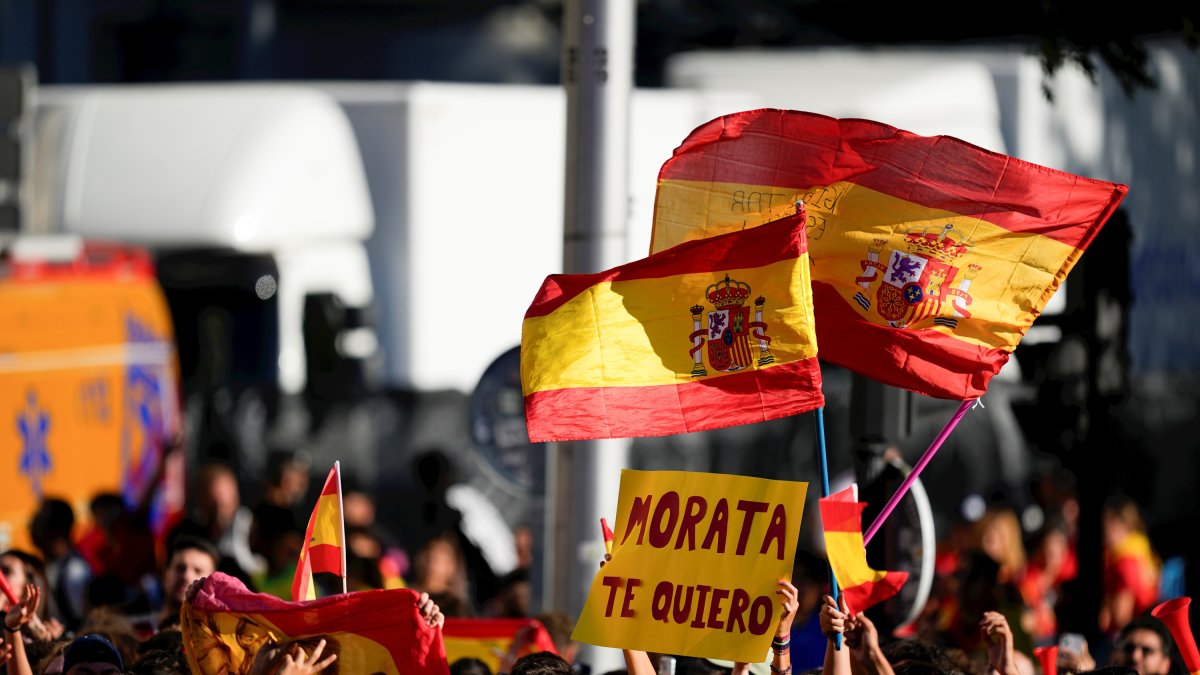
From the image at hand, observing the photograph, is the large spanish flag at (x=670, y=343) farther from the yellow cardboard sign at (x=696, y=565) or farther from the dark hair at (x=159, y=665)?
the dark hair at (x=159, y=665)

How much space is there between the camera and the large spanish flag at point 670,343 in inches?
258

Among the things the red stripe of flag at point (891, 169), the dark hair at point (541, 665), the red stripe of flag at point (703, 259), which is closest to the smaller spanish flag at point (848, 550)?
the red stripe of flag at point (703, 259)

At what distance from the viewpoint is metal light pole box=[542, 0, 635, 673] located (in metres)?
8.55

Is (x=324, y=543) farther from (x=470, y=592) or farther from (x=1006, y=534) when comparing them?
(x=1006, y=534)

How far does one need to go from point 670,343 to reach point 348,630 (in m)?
1.45

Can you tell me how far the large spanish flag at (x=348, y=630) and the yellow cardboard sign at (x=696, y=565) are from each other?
0.62m

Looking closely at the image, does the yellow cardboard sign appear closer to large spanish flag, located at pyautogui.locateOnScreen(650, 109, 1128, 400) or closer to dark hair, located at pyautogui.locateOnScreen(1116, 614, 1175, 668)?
large spanish flag, located at pyautogui.locateOnScreen(650, 109, 1128, 400)

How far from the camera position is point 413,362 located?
1477 cm

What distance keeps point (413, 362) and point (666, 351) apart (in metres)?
8.16

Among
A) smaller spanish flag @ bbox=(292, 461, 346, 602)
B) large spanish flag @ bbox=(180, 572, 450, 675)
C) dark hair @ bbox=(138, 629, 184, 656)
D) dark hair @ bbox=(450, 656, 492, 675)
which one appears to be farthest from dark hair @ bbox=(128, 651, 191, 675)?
dark hair @ bbox=(450, 656, 492, 675)

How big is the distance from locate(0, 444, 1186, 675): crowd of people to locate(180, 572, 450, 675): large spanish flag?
0.24 feet

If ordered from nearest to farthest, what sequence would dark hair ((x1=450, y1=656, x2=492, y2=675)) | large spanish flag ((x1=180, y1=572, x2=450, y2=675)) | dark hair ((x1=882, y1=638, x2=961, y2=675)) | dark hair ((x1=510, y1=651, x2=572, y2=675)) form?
large spanish flag ((x1=180, y1=572, x2=450, y2=675)) → dark hair ((x1=510, y1=651, x2=572, y2=675)) → dark hair ((x1=882, y1=638, x2=961, y2=675)) → dark hair ((x1=450, y1=656, x2=492, y2=675))

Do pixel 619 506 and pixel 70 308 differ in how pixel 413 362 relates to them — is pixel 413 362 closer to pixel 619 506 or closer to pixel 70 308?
pixel 70 308

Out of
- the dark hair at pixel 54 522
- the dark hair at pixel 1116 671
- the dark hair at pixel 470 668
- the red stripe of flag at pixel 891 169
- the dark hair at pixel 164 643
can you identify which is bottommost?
the dark hair at pixel 54 522
